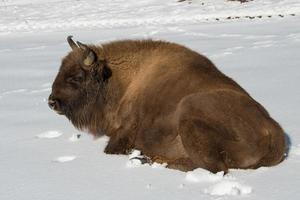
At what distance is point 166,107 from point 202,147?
0.77 metres

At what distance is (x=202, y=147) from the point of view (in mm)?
3994

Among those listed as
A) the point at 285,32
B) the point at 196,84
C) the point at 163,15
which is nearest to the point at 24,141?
the point at 196,84

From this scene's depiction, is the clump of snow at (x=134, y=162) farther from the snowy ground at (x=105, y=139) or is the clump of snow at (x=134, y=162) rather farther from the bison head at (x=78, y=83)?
the bison head at (x=78, y=83)

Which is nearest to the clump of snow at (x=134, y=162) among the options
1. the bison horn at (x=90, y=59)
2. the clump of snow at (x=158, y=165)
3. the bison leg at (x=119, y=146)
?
the clump of snow at (x=158, y=165)

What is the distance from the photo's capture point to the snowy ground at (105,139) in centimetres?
380

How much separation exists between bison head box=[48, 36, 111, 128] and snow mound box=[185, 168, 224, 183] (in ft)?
5.75

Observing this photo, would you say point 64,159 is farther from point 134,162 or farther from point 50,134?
point 50,134

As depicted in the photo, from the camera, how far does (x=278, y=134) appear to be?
4.13 meters

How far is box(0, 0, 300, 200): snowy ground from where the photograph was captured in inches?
150

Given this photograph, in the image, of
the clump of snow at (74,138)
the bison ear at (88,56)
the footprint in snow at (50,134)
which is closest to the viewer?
the bison ear at (88,56)

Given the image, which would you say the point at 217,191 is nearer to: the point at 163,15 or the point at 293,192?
the point at 293,192

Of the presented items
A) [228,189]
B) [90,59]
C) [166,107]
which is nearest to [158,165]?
[166,107]

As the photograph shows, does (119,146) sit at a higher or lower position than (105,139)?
→ higher

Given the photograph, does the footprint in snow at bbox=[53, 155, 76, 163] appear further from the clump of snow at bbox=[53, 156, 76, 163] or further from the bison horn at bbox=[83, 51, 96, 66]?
the bison horn at bbox=[83, 51, 96, 66]
